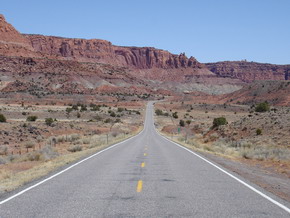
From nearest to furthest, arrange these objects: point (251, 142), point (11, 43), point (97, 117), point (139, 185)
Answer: point (139, 185), point (251, 142), point (97, 117), point (11, 43)

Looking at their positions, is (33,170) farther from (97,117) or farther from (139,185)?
(97,117)

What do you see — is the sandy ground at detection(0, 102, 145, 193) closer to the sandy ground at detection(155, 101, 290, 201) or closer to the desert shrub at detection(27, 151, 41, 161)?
the desert shrub at detection(27, 151, 41, 161)

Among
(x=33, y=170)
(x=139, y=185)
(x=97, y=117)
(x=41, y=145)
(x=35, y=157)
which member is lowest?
(x=41, y=145)

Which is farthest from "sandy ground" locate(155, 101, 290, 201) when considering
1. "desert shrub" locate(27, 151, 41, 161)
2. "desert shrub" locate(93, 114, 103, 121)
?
"desert shrub" locate(93, 114, 103, 121)

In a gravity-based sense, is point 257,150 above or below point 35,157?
above

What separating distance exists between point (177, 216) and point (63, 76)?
136 metres

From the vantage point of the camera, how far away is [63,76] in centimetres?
13838

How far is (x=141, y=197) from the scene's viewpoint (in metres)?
8.56

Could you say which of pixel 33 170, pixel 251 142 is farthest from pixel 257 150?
pixel 33 170

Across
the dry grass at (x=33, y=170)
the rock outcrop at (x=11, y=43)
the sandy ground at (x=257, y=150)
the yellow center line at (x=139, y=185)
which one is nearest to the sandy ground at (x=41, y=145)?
the dry grass at (x=33, y=170)

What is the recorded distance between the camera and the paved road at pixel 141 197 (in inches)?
281

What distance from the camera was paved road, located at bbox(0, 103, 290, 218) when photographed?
714 cm

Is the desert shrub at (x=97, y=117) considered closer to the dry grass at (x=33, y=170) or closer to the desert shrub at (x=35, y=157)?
the dry grass at (x=33, y=170)

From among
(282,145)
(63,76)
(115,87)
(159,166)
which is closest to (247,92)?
(115,87)
